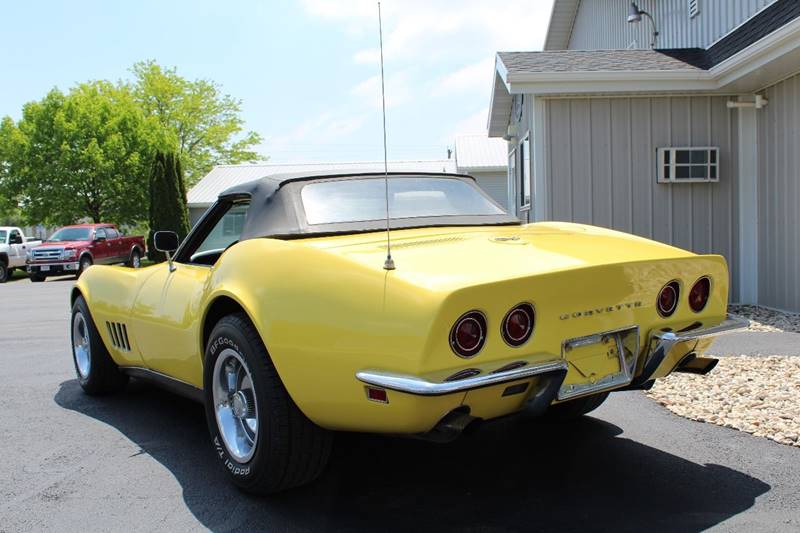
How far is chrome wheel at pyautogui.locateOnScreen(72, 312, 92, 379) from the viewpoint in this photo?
5.13 metres

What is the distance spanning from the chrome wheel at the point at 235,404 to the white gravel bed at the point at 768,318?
5631mm

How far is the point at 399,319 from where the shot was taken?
2.47 metres

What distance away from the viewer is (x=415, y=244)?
3.07 m

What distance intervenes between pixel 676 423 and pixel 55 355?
583 centimetres

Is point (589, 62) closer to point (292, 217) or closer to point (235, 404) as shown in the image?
point (292, 217)

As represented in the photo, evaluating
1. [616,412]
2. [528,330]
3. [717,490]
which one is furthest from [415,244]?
[616,412]

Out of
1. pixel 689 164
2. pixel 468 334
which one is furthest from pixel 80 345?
pixel 689 164

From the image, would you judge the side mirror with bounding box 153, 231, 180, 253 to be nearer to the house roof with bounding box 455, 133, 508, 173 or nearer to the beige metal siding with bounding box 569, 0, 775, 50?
the beige metal siding with bounding box 569, 0, 775, 50

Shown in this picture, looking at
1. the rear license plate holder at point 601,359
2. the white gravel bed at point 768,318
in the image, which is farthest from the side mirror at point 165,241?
the white gravel bed at point 768,318

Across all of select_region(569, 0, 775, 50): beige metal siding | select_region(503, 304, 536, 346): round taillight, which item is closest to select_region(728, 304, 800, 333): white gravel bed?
select_region(569, 0, 775, 50): beige metal siding

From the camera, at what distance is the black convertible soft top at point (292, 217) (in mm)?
3371

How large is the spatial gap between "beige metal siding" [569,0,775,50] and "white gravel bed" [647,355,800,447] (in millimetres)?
5187

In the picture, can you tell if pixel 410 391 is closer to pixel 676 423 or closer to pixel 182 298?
pixel 182 298

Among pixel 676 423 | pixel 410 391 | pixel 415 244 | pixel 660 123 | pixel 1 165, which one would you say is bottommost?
pixel 676 423
